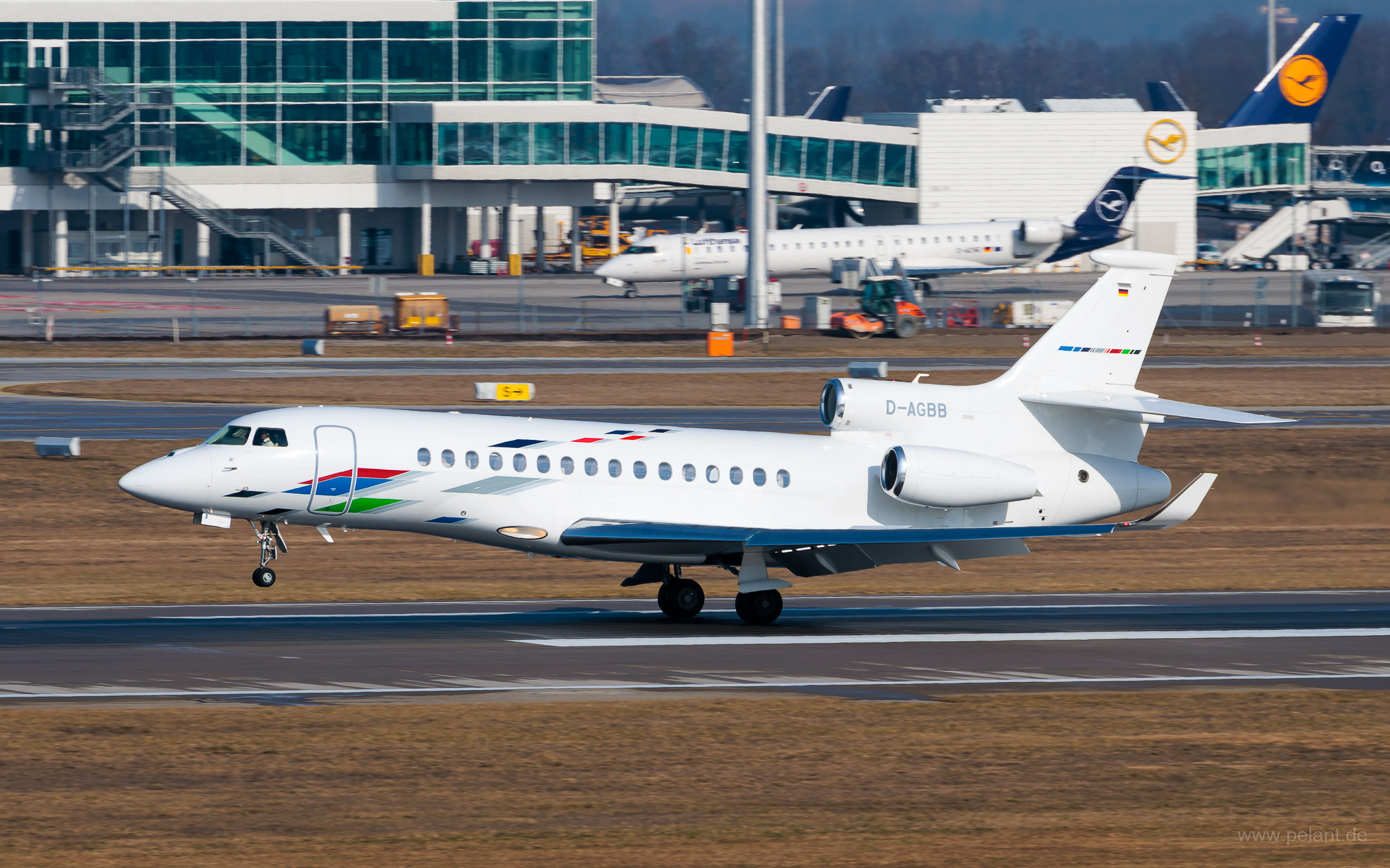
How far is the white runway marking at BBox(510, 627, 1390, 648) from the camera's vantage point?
25.0 m

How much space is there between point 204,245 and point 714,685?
368 ft

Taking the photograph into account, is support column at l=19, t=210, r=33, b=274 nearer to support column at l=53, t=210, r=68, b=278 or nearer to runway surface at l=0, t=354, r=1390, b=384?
support column at l=53, t=210, r=68, b=278

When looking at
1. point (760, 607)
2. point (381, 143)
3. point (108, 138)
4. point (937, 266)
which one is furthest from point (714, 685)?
point (381, 143)

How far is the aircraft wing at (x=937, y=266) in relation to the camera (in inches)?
3947

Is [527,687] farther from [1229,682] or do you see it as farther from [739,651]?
[1229,682]

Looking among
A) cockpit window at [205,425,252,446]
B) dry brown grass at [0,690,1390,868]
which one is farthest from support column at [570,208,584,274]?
dry brown grass at [0,690,1390,868]

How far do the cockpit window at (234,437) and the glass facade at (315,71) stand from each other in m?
99.8

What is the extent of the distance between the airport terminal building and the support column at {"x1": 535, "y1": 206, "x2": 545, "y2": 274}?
234 centimetres

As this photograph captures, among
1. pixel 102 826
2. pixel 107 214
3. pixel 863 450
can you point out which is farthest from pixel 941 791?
pixel 107 214

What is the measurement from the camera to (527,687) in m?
21.2

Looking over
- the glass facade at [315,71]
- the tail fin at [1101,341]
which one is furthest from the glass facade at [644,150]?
the tail fin at [1101,341]

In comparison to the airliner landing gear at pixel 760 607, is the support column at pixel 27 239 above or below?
above

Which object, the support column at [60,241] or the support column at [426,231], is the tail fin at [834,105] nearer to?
the support column at [426,231]

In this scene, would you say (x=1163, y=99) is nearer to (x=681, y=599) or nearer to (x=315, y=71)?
(x=315, y=71)
